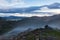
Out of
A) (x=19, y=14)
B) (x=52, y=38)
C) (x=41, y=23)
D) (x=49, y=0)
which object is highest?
(x=49, y=0)

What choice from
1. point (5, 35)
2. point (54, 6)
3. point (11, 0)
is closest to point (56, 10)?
point (54, 6)

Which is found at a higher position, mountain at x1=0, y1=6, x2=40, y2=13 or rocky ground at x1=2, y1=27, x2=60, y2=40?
mountain at x1=0, y1=6, x2=40, y2=13

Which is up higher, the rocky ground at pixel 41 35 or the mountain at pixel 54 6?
the mountain at pixel 54 6

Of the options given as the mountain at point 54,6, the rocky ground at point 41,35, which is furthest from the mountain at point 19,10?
the rocky ground at point 41,35

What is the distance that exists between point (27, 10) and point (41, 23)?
22 cm

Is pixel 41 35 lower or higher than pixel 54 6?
lower

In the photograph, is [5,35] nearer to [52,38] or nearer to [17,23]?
[17,23]

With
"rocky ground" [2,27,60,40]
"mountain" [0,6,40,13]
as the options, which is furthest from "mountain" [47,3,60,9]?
"rocky ground" [2,27,60,40]

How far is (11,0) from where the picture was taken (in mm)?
1340

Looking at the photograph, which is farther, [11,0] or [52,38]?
[11,0]

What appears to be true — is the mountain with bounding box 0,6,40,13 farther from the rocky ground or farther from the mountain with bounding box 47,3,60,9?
the rocky ground

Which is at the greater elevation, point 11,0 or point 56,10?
point 11,0

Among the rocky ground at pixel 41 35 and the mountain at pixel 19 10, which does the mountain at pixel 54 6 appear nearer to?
the mountain at pixel 19 10

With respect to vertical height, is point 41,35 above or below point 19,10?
below
